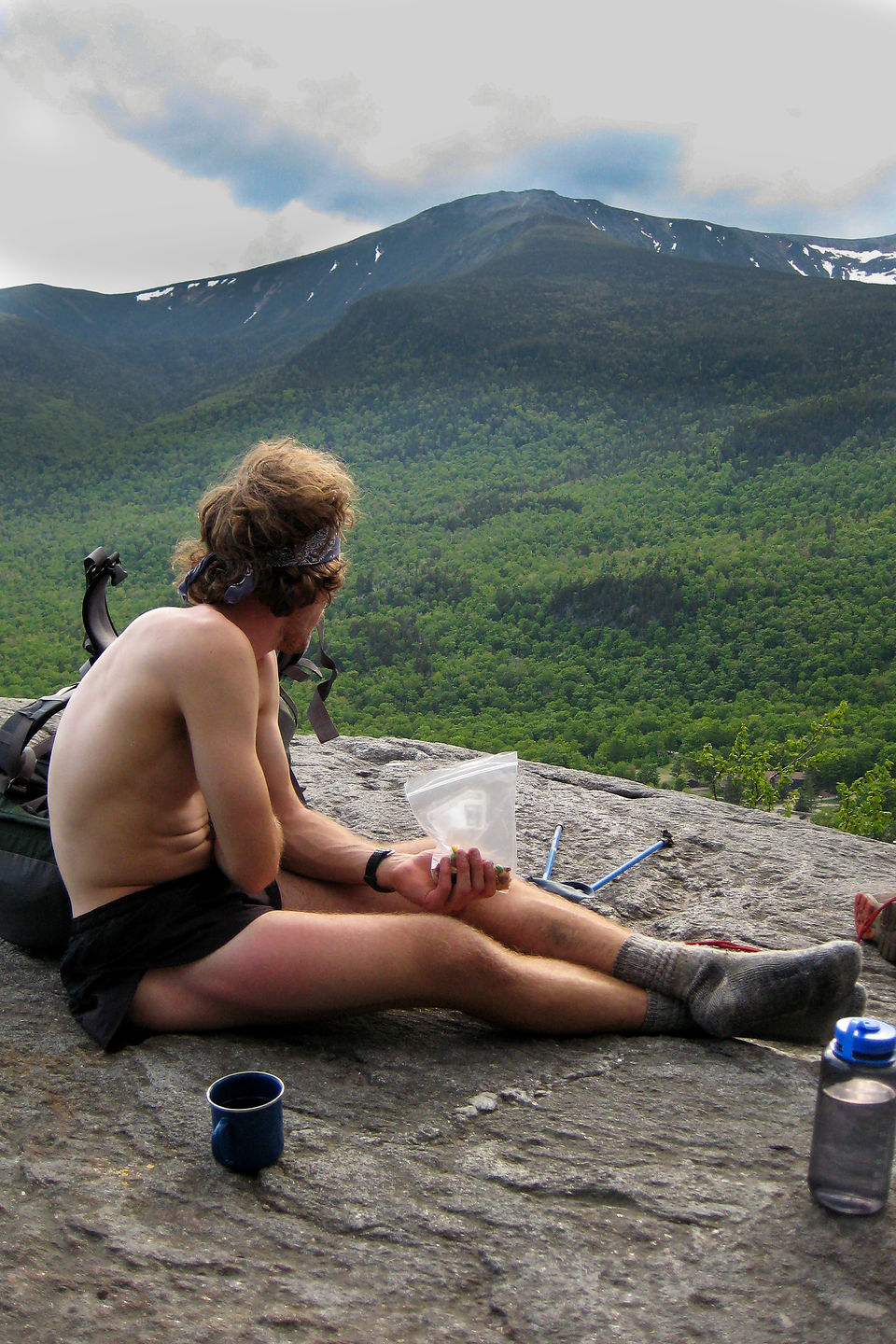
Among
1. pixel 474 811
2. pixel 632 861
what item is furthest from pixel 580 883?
pixel 474 811

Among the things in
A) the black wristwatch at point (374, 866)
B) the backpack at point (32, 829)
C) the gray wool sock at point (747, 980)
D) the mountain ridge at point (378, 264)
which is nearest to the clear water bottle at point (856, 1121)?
the gray wool sock at point (747, 980)

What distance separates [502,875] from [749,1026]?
0.67m

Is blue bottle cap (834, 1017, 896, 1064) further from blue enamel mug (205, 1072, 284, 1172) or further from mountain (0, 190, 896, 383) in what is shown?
mountain (0, 190, 896, 383)

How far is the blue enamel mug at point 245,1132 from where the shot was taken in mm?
1768

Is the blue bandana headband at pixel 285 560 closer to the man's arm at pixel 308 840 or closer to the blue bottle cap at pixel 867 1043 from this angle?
the man's arm at pixel 308 840

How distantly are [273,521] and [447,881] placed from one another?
0.92 metres

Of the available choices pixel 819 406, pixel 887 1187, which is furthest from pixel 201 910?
pixel 819 406

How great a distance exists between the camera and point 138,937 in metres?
2.20

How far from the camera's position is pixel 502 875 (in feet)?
7.61

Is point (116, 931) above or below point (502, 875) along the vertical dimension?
below

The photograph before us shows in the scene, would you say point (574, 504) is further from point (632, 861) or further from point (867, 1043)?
point (867, 1043)

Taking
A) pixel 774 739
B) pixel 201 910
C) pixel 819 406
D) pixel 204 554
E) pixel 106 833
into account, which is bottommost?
pixel 774 739

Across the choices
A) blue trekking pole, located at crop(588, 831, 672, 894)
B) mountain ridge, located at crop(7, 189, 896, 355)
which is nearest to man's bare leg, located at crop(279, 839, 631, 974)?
blue trekking pole, located at crop(588, 831, 672, 894)

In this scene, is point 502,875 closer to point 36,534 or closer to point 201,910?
point 201,910
